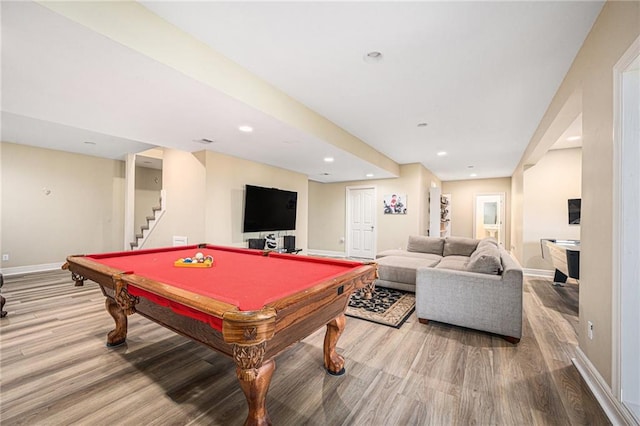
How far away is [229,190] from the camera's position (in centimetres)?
464

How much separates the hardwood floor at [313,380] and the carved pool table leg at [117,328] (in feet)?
0.25

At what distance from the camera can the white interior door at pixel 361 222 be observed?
24.1 ft

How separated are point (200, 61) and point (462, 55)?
2117 mm

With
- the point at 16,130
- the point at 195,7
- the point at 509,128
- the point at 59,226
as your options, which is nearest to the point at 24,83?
the point at 195,7

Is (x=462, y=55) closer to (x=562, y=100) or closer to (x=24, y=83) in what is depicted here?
(x=562, y=100)

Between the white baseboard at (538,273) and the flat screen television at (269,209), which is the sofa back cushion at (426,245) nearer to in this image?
the white baseboard at (538,273)

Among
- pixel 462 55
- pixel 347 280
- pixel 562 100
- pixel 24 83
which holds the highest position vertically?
pixel 462 55

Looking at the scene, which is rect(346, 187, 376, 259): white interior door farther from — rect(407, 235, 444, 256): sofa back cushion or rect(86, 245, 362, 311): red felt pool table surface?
rect(86, 245, 362, 311): red felt pool table surface

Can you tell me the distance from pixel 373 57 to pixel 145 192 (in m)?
7.35

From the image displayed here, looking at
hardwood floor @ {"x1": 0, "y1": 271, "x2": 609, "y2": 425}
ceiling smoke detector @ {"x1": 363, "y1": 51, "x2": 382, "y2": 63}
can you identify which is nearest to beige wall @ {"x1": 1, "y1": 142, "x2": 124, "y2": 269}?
hardwood floor @ {"x1": 0, "y1": 271, "x2": 609, "y2": 425}

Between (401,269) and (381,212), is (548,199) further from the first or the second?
(401,269)

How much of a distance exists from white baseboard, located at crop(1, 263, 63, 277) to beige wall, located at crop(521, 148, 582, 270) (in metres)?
9.81

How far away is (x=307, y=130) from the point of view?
3.24 meters

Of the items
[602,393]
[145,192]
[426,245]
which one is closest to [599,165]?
[602,393]
